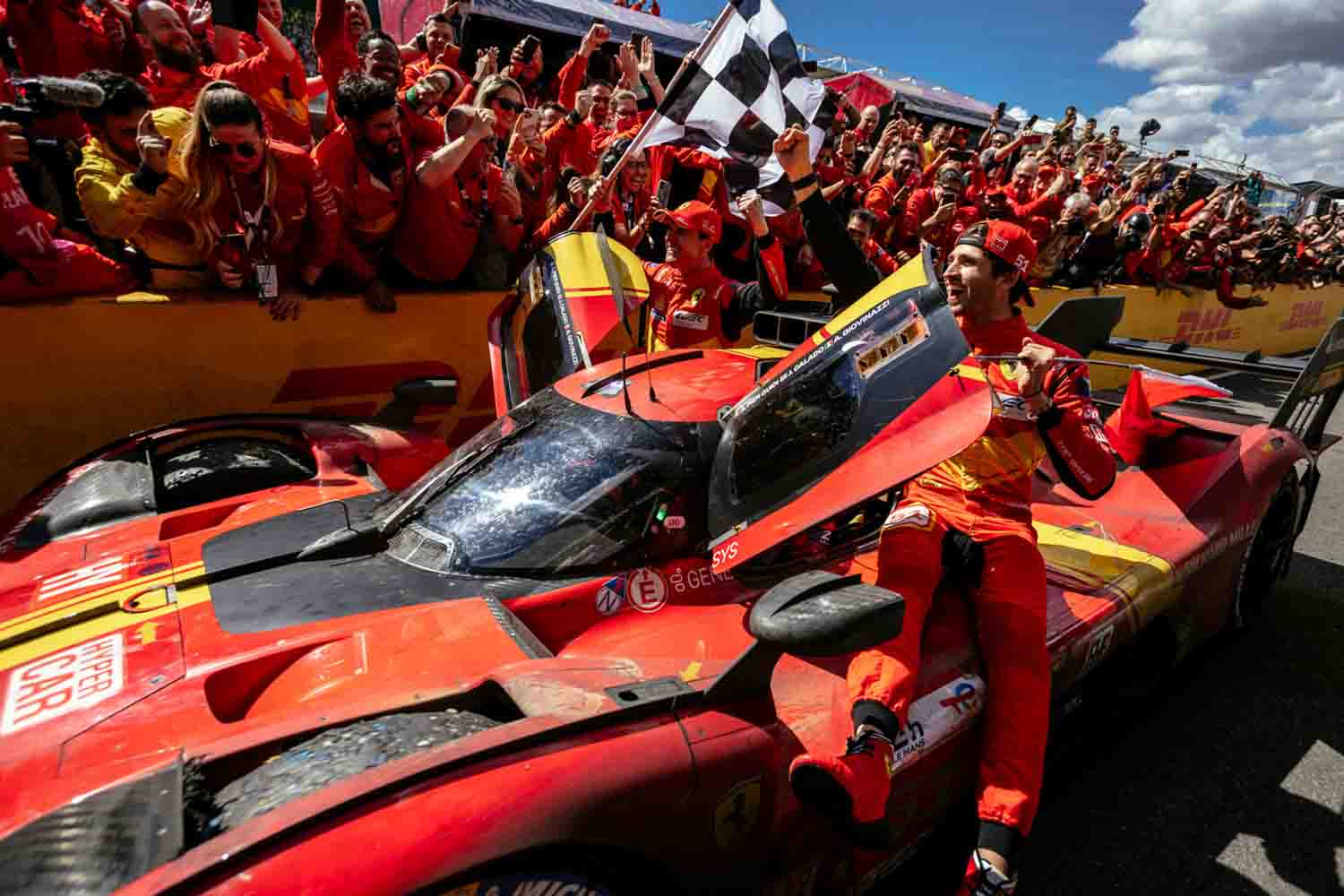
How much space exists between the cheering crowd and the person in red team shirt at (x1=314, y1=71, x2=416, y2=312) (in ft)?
0.04

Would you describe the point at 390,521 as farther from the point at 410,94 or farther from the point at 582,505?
the point at 410,94

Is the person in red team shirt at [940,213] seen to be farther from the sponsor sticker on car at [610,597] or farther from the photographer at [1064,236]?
the sponsor sticker on car at [610,597]

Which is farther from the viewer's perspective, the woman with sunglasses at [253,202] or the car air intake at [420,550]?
the woman with sunglasses at [253,202]

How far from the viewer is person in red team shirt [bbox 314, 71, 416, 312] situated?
3820 mm

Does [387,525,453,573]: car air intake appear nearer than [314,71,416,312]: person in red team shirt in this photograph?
Yes

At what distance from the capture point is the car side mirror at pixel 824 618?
4.30ft

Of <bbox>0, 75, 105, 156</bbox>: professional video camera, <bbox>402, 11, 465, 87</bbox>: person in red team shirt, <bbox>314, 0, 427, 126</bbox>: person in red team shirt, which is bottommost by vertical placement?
<bbox>0, 75, 105, 156</bbox>: professional video camera

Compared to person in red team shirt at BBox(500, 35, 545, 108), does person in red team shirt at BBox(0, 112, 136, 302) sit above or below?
below

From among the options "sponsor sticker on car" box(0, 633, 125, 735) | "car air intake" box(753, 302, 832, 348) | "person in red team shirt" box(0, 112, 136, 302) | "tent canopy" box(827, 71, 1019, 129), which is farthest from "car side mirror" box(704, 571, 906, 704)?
"tent canopy" box(827, 71, 1019, 129)

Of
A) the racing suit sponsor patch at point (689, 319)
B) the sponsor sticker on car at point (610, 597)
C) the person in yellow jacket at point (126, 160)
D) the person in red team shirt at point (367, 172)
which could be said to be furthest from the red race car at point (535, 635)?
the person in red team shirt at point (367, 172)

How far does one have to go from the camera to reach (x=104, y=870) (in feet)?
3.46

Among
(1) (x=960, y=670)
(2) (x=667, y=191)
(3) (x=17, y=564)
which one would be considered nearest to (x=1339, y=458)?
(2) (x=667, y=191)

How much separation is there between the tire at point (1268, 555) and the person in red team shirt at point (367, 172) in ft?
15.6

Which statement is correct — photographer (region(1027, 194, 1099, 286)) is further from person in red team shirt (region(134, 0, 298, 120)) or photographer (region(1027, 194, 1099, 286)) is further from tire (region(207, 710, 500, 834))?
tire (region(207, 710, 500, 834))
